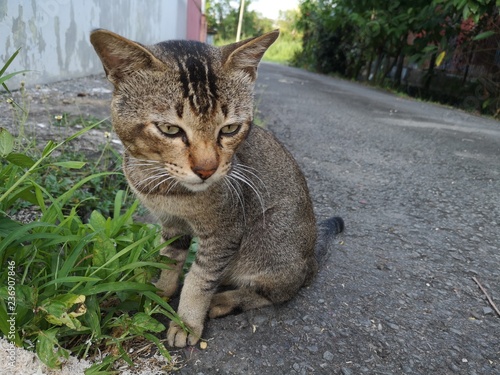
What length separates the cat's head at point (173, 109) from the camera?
1.64 m

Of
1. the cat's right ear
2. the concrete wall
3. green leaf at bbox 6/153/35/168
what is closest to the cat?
the cat's right ear

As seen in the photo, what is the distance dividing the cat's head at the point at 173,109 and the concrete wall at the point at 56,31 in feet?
4.75

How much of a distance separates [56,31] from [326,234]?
17.5ft

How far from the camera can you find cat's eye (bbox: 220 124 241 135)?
1.78 metres

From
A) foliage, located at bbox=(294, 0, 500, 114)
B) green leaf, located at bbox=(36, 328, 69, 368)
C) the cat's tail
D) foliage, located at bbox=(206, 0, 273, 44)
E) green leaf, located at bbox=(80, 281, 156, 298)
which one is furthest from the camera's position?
foliage, located at bbox=(206, 0, 273, 44)

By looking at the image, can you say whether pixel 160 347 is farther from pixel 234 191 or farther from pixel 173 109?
pixel 173 109

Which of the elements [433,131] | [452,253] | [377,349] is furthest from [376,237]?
[433,131]

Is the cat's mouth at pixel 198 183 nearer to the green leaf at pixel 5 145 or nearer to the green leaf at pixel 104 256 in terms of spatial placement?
the green leaf at pixel 104 256

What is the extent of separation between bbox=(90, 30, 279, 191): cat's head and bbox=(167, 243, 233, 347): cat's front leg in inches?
14.8

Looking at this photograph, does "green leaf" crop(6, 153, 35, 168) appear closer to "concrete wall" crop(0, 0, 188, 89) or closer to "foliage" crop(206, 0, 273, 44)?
"concrete wall" crop(0, 0, 188, 89)

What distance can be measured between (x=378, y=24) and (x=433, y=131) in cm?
680

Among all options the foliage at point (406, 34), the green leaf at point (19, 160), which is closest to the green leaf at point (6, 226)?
the green leaf at point (19, 160)

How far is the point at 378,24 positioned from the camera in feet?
39.6

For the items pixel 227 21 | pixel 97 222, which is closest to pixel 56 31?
pixel 97 222
